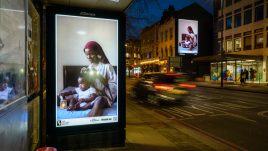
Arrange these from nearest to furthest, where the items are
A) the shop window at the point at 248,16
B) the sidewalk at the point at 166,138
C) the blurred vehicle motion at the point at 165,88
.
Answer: the sidewalk at the point at 166,138 < the blurred vehicle motion at the point at 165,88 < the shop window at the point at 248,16

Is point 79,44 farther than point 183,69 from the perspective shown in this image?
No

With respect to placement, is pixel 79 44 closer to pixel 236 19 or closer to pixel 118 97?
pixel 118 97

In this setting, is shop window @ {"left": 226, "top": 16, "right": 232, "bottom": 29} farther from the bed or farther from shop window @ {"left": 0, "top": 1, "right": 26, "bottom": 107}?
shop window @ {"left": 0, "top": 1, "right": 26, "bottom": 107}

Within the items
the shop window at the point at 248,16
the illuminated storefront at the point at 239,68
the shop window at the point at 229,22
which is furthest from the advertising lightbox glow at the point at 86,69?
the shop window at the point at 229,22

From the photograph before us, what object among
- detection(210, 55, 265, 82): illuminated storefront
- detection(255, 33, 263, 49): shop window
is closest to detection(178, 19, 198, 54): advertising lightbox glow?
detection(210, 55, 265, 82): illuminated storefront

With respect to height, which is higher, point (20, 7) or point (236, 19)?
point (236, 19)

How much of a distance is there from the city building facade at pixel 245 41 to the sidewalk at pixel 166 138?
1011 inches

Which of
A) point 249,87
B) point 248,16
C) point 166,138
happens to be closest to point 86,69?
point 166,138

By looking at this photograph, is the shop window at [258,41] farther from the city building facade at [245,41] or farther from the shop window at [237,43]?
the shop window at [237,43]

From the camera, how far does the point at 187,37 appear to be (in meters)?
52.5

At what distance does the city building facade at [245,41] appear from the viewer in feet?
120

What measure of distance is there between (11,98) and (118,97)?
3316 mm

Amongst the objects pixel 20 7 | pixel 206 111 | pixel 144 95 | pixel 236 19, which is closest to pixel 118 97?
pixel 20 7

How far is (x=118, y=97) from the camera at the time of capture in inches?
234
